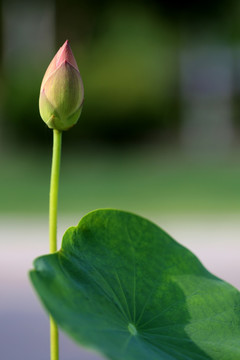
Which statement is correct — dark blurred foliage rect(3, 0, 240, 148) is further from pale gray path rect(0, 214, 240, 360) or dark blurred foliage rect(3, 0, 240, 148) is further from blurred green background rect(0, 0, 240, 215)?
pale gray path rect(0, 214, 240, 360)

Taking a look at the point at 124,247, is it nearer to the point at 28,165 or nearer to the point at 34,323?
the point at 34,323

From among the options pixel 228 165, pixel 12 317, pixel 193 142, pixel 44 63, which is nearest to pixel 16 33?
pixel 44 63

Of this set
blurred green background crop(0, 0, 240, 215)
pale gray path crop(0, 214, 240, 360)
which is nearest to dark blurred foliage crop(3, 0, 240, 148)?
blurred green background crop(0, 0, 240, 215)

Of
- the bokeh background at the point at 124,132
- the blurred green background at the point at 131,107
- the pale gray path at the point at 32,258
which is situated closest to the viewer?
the pale gray path at the point at 32,258

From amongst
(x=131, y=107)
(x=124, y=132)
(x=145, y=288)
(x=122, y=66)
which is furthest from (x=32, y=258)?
(x=122, y=66)

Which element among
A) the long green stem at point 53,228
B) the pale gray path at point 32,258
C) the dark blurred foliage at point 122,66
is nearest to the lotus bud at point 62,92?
the long green stem at point 53,228

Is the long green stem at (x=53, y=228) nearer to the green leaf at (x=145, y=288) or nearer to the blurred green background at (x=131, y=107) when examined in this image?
the green leaf at (x=145, y=288)

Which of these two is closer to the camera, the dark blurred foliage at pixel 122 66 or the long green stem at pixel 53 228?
the long green stem at pixel 53 228
